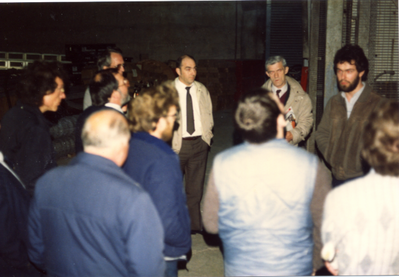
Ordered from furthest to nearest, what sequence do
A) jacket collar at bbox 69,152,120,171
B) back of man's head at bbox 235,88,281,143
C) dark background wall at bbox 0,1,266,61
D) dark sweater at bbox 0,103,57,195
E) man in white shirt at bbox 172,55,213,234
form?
dark background wall at bbox 0,1,266,61 → man in white shirt at bbox 172,55,213,234 → dark sweater at bbox 0,103,57,195 → back of man's head at bbox 235,88,281,143 → jacket collar at bbox 69,152,120,171

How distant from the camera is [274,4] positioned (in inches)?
396

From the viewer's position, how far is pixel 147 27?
68.4 feet

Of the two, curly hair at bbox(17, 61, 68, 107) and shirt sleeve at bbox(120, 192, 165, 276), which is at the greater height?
curly hair at bbox(17, 61, 68, 107)

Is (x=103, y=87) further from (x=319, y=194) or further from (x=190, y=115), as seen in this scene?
(x=319, y=194)

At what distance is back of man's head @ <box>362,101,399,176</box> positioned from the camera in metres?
1.66

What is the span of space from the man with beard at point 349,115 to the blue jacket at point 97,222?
198 centimetres

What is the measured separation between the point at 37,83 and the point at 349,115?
8.42 feet

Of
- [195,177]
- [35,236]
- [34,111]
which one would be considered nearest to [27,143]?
[34,111]

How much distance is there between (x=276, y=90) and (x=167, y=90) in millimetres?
2197

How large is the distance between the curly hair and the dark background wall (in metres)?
17.6

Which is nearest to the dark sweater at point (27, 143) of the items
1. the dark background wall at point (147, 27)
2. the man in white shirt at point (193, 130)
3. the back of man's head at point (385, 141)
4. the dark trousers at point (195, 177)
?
the man in white shirt at point (193, 130)

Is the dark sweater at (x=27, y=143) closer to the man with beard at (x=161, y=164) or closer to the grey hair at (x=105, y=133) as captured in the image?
the man with beard at (x=161, y=164)

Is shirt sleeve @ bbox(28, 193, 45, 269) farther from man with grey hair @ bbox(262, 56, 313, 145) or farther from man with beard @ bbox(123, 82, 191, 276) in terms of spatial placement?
man with grey hair @ bbox(262, 56, 313, 145)

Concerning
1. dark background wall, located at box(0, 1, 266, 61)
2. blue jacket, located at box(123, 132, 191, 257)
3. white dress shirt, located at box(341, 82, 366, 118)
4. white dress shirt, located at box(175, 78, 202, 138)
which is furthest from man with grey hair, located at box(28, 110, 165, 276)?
dark background wall, located at box(0, 1, 266, 61)
